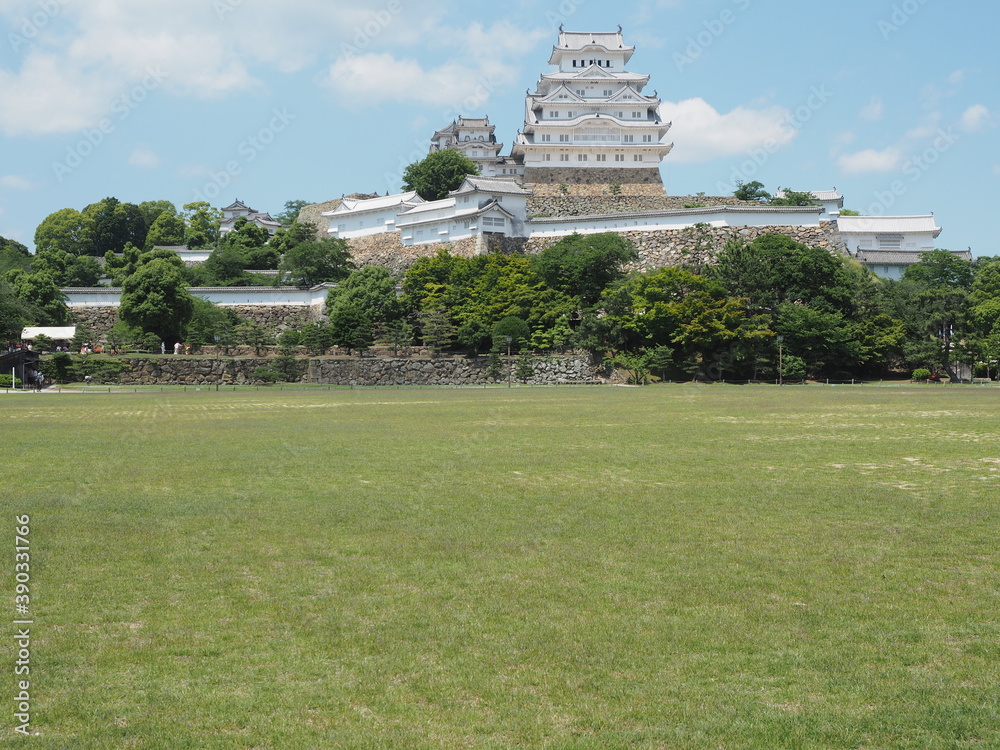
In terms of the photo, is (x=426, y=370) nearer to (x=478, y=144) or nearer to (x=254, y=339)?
(x=254, y=339)

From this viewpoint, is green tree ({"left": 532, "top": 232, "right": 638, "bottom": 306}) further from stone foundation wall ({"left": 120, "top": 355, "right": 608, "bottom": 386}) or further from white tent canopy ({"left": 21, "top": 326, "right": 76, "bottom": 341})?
white tent canopy ({"left": 21, "top": 326, "right": 76, "bottom": 341})

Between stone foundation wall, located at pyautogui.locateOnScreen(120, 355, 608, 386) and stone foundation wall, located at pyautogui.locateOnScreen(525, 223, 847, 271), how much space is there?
389 inches

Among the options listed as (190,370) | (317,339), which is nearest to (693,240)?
(317,339)

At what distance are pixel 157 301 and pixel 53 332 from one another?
239 inches

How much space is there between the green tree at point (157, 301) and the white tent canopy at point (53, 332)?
2890 mm

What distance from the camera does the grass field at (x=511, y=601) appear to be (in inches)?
189

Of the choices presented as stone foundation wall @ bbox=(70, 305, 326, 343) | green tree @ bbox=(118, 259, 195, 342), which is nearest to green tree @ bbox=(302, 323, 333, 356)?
stone foundation wall @ bbox=(70, 305, 326, 343)

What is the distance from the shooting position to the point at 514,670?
5.42 m

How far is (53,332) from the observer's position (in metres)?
51.2

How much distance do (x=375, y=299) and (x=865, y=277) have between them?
2799cm

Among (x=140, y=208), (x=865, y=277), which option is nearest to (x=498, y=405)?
(x=865, y=277)

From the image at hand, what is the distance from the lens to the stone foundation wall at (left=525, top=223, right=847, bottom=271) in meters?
55.0

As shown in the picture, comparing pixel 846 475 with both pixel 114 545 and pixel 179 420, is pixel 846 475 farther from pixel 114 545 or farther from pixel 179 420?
pixel 179 420

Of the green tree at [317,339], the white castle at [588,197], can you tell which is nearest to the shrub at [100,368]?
the green tree at [317,339]
